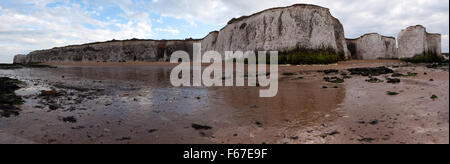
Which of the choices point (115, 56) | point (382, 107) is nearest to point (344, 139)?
point (382, 107)

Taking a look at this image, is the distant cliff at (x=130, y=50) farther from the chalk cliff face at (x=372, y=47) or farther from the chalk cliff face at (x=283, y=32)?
the chalk cliff face at (x=372, y=47)

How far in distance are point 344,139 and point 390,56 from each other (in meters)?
49.0

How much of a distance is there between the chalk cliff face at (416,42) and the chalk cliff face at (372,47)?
8.14 m

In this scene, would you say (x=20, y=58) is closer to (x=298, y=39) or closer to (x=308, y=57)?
(x=298, y=39)

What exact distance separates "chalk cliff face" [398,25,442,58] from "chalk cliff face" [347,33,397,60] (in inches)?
321

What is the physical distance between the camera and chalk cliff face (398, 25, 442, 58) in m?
30.7

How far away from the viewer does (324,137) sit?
12.0ft

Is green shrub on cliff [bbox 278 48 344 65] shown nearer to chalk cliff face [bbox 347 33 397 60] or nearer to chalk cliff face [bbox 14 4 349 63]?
chalk cliff face [bbox 14 4 349 63]

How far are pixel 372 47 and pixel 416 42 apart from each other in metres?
10.5

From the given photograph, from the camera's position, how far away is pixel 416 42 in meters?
31.1

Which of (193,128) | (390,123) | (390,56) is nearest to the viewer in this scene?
(390,123)

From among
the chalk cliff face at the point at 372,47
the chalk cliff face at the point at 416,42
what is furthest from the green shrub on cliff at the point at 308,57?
the chalk cliff face at the point at 372,47

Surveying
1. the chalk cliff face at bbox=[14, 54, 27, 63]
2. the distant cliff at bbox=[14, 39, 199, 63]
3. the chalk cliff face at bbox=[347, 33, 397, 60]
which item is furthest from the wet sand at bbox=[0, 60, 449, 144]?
the chalk cliff face at bbox=[14, 54, 27, 63]
